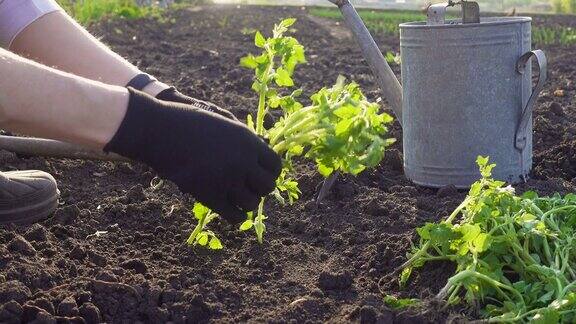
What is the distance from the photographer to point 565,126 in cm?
396

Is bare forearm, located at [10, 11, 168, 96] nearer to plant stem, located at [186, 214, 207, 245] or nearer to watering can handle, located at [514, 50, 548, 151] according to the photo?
plant stem, located at [186, 214, 207, 245]

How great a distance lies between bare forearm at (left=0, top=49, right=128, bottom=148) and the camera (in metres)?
1.98

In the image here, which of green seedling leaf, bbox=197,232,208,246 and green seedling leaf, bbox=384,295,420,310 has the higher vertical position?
green seedling leaf, bbox=197,232,208,246

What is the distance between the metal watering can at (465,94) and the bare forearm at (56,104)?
1370mm

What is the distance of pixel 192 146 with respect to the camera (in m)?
2.04

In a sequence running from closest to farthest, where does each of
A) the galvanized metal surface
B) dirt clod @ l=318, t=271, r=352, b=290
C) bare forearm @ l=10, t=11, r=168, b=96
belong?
dirt clod @ l=318, t=271, r=352, b=290
bare forearm @ l=10, t=11, r=168, b=96
the galvanized metal surface

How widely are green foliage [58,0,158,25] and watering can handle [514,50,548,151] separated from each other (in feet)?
19.1

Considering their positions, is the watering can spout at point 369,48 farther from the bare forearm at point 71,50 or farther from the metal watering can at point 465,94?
the bare forearm at point 71,50

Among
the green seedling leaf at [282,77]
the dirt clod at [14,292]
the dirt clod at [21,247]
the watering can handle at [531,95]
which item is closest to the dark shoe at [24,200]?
the dirt clod at [21,247]

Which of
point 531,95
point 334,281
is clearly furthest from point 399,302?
point 531,95

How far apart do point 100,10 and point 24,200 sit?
19.7 feet

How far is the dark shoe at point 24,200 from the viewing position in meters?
2.82

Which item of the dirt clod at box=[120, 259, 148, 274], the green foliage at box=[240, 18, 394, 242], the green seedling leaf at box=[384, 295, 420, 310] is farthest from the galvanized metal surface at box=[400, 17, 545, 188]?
the dirt clod at box=[120, 259, 148, 274]

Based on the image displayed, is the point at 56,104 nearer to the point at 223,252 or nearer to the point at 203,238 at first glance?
the point at 203,238
